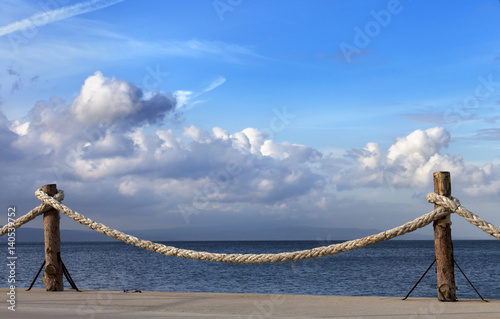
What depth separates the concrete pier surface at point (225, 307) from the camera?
18.9ft

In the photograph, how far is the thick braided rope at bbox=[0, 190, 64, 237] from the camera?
26.1ft

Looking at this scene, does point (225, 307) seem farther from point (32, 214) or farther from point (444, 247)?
point (32, 214)

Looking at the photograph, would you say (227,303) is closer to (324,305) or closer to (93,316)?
(324,305)

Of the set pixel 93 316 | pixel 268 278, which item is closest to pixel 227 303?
pixel 93 316

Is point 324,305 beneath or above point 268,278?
above

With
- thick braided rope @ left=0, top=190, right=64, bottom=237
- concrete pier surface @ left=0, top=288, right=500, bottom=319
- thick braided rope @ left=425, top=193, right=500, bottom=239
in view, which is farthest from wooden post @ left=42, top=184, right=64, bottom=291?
thick braided rope @ left=425, top=193, right=500, bottom=239

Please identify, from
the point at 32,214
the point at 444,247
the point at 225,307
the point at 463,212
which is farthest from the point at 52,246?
the point at 463,212

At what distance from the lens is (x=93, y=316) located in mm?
5617

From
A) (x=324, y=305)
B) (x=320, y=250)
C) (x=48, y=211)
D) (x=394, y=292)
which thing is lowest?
(x=394, y=292)

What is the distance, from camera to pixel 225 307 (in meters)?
6.45

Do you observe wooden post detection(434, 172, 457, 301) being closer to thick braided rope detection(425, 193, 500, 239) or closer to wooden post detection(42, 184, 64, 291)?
thick braided rope detection(425, 193, 500, 239)

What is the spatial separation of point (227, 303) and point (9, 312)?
2824mm

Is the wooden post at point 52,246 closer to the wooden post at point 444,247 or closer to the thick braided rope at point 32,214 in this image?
the thick braided rope at point 32,214

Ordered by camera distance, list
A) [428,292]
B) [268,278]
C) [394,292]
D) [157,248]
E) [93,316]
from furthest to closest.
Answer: [268,278] < [394,292] < [428,292] < [157,248] < [93,316]
